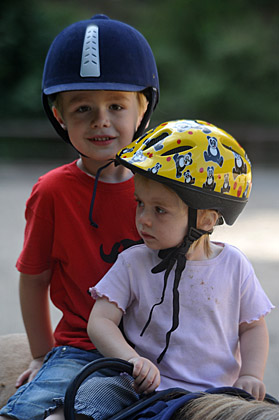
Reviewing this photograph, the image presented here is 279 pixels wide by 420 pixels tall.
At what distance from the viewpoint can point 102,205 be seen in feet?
8.36

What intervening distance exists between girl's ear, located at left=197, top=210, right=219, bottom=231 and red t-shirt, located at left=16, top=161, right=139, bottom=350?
42 centimetres

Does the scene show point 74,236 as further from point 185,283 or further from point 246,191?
point 246,191

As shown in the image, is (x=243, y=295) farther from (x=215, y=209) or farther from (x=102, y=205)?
(x=102, y=205)

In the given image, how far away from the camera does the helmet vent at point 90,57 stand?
2426 mm

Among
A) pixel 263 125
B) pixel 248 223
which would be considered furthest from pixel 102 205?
pixel 263 125

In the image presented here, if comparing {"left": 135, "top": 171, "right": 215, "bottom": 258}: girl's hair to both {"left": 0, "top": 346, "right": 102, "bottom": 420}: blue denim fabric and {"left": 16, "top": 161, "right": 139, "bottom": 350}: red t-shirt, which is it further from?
{"left": 0, "top": 346, "right": 102, "bottom": 420}: blue denim fabric

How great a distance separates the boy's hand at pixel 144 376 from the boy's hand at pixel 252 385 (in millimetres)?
318

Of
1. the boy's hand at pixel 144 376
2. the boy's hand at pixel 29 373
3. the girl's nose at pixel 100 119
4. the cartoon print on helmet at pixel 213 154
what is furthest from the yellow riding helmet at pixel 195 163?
the boy's hand at pixel 29 373

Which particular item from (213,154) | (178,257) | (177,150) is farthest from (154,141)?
(178,257)

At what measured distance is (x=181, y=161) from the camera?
2033 mm

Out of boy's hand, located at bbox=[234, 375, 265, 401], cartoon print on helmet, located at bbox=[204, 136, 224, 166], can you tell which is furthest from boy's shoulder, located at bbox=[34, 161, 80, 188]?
boy's hand, located at bbox=[234, 375, 265, 401]

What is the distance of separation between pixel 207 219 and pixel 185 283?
9.3 inches

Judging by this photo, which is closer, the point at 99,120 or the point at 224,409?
the point at 224,409

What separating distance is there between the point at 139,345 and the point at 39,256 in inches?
26.0
